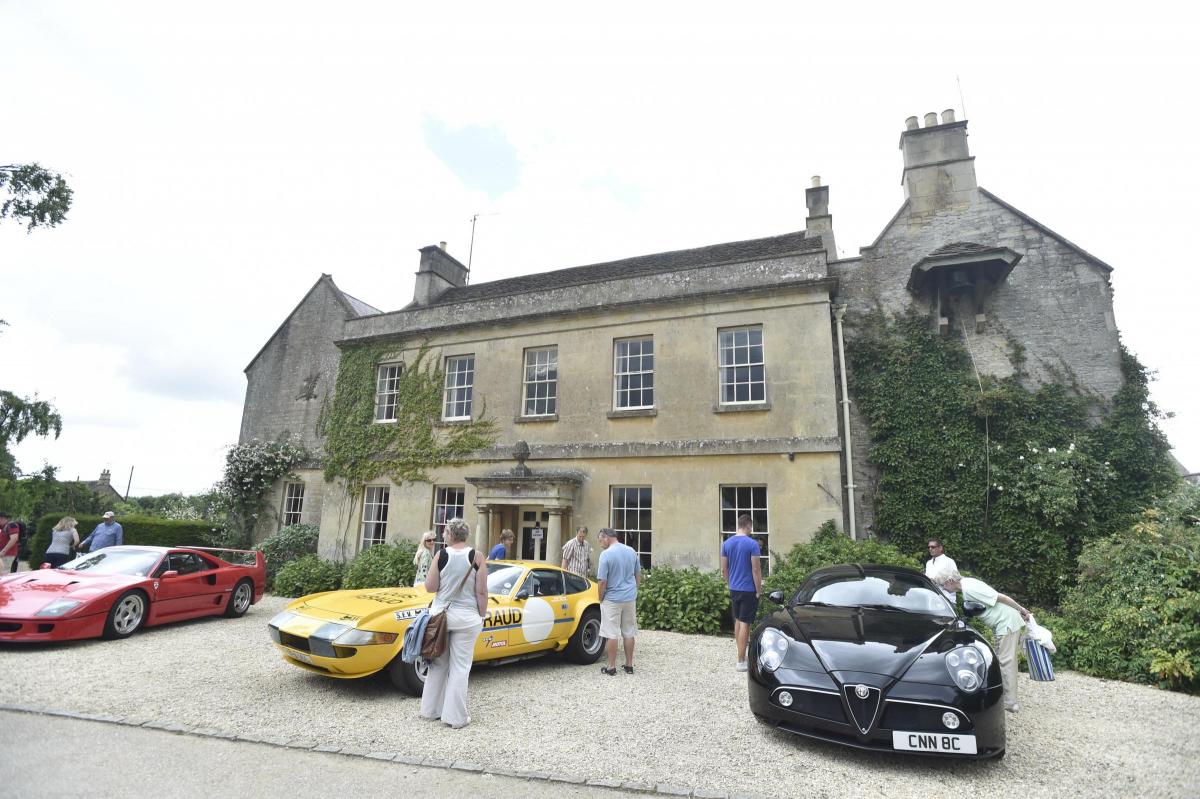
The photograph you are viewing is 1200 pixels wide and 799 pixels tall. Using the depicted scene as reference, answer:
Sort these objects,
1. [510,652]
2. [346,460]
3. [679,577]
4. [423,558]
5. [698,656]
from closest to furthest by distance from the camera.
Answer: [510,652] → [698,656] → [423,558] → [679,577] → [346,460]

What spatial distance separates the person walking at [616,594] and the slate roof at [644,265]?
8.58 meters

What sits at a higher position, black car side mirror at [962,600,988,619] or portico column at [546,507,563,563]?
portico column at [546,507,563,563]

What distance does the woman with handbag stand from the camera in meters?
5.12

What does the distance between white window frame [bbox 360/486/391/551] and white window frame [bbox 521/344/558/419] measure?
4.71 metres

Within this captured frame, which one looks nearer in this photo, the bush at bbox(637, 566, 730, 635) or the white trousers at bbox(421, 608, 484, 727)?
the white trousers at bbox(421, 608, 484, 727)

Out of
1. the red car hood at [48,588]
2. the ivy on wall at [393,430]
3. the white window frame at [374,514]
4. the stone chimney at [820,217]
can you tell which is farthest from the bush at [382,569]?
the stone chimney at [820,217]

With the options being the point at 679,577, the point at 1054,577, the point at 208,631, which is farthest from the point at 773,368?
the point at 208,631

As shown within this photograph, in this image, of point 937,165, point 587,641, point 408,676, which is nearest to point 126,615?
point 408,676

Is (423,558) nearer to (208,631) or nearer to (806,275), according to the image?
(208,631)

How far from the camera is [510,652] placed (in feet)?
22.4

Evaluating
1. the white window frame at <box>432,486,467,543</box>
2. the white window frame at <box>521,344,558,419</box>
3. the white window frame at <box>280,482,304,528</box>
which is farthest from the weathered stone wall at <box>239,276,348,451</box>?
the white window frame at <box>521,344,558,419</box>

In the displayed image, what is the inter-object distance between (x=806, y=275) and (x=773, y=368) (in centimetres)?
218

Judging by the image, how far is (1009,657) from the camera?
19.0ft

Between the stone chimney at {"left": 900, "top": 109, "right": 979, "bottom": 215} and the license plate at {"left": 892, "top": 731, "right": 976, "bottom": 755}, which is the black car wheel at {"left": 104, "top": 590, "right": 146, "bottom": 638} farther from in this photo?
the stone chimney at {"left": 900, "top": 109, "right": 979, "bottom": 215}
